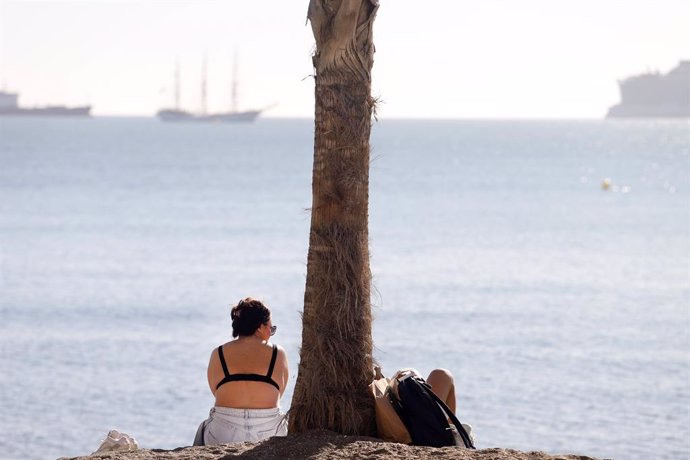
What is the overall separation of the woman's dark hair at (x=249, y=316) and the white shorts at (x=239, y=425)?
0.45 meters

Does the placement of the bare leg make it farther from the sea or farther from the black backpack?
the sea

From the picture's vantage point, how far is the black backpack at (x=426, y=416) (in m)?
6.40

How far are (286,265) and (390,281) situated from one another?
4.54m

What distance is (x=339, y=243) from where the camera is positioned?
6.60 m

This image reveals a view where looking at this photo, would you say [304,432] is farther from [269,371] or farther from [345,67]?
[345,67]

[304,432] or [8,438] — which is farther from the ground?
[304,432]

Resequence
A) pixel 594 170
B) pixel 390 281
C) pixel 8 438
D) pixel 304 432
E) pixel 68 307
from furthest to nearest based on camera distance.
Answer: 1. pixel 594 170
2. pixel 390 281
3. pixel 68 307
4. pixel 8 438
5. pixel 304 432

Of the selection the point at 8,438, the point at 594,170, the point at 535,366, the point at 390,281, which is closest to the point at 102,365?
the point at 8,438

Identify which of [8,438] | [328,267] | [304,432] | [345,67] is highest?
[345,67]

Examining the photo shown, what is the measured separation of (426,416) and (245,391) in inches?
41.8

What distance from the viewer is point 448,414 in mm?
6469

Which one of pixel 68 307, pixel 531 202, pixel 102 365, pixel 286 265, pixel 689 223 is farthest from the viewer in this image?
pixel 531 202

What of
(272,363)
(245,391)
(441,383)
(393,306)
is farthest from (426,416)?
(393,306)

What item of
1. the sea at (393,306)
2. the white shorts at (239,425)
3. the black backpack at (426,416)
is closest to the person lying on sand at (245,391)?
the white shorts at (239,425)
